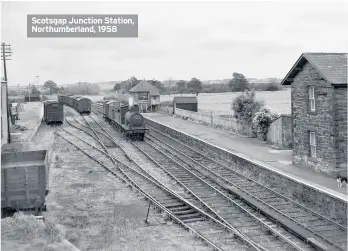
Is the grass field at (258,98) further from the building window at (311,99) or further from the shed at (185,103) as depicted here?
the building window at (311,99)

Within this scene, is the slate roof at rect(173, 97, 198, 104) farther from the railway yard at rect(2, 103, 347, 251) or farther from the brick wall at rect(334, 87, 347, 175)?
the brick wall at rect(334, 87, 347, 175)

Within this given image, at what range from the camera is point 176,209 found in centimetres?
1574

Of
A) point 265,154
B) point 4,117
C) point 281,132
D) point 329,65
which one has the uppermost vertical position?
point 329,65

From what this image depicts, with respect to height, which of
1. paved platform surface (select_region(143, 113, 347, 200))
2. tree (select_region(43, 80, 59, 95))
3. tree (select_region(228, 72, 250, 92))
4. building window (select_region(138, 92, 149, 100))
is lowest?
paved platform surface (select_region(143, 113, 347, 200))

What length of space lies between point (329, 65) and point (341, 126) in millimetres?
3052

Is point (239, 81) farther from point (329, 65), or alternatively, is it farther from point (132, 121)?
point (329, 65)

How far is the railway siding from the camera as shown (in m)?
14.5

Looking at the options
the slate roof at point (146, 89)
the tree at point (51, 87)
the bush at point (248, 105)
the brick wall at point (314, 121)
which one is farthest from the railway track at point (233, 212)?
the tree at point (51, 87)

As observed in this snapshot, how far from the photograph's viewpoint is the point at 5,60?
37938mm

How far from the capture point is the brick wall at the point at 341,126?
18406 millimetres

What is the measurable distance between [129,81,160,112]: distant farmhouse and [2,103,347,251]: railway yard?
33.2 m

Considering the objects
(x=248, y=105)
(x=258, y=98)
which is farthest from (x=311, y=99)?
(x=258, y=98)

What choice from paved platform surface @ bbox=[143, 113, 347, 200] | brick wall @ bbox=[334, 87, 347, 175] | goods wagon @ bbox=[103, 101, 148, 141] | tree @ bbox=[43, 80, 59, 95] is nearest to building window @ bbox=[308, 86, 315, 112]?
brick wall @ bbox=[334, 87, 347, 175]

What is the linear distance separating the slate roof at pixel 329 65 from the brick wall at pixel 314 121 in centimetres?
32
